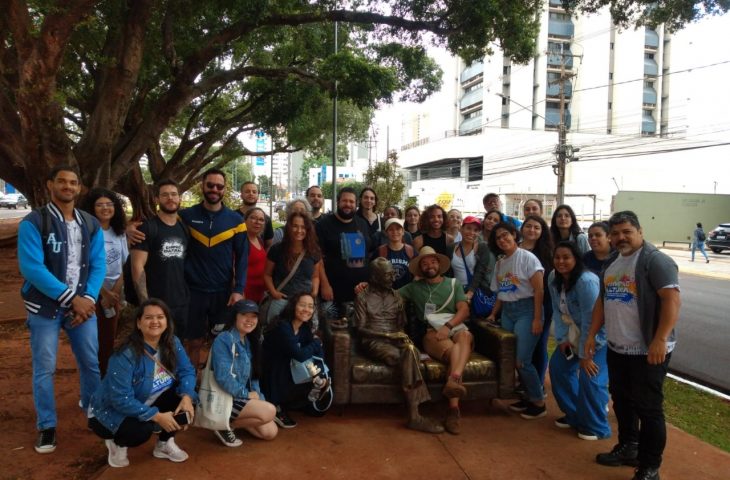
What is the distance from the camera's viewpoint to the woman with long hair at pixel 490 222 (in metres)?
5.60

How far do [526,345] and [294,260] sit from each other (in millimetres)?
2167

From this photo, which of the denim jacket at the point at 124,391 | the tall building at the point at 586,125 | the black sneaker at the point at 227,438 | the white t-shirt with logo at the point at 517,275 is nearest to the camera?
the denim jacket at the point at 124,391

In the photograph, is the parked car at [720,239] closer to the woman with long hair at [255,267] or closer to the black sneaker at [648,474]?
the black sneaker at [648,474]

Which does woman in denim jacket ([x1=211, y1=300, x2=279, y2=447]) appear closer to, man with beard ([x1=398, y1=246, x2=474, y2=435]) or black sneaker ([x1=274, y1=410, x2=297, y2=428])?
black sneaker ([x1=274, y1=410, x2=297, y2=428])

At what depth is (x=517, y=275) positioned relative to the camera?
14.7ft

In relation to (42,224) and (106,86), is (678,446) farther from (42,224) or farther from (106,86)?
(106,86)

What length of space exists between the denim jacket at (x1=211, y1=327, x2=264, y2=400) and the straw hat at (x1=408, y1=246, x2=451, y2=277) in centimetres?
176

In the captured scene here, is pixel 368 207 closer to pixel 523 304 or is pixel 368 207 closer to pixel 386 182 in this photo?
pixel 523 304

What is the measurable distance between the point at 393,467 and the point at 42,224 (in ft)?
9.30

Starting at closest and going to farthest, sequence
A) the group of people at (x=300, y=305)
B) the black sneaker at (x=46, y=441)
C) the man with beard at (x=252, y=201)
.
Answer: the group of people at (x=300, y=305) → the black sneaker at (x=46, y=441) → the man with beard at (x=252, y=201)

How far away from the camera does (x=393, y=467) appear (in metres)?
3.47

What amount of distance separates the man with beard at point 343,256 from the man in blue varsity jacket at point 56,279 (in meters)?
2.06

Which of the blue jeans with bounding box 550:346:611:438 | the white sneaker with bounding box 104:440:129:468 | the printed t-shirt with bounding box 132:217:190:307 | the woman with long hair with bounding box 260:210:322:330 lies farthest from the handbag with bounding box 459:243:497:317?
→ the white sneaker with bounding box 104:440:129:468

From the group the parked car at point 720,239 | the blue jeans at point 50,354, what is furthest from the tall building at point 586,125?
the blue jeans at point 50,354
